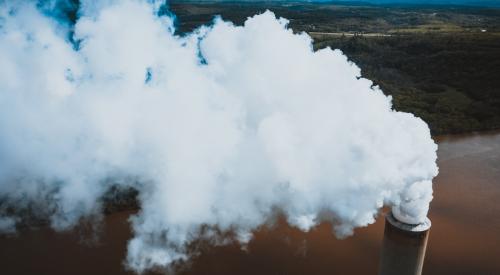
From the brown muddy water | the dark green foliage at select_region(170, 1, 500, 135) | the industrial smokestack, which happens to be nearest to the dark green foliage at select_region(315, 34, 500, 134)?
the dark green foliage at select_region(170, 1, 500, 135)

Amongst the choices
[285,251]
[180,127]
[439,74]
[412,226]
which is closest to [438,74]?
[439,74]

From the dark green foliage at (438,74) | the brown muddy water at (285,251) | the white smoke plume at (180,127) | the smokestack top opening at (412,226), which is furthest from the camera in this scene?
the dark green foliage at (438,74)

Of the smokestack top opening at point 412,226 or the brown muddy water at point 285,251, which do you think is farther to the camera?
the brown muddy water at point 285,251

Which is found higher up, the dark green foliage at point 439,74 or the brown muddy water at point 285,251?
the dark green foliage at point 439,74

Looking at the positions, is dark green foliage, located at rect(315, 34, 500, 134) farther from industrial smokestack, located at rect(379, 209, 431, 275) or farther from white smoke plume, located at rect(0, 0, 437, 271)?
industrial smokestack, located at rect(379, 209, 431, 275)

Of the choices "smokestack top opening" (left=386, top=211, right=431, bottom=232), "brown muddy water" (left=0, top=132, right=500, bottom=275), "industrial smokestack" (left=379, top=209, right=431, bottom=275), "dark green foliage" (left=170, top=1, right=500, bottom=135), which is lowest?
"brown muddy water" (left=0, top=132, right=500, bottom=275)

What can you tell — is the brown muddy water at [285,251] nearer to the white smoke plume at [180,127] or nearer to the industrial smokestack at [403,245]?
the white smoke plume at [180,127]

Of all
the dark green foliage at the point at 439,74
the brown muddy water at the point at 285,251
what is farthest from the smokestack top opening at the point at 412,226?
the dark green foliage at the point at 439,74

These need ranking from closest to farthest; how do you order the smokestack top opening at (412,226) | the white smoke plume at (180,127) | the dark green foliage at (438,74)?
the smokestack top opening at (412,226) → the white smoke plume at (180,127) → the dark green foliage at (438,74)

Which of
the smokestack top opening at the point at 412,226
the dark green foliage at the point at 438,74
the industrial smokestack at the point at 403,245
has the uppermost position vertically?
the dark green foliage at the point at 438,74
